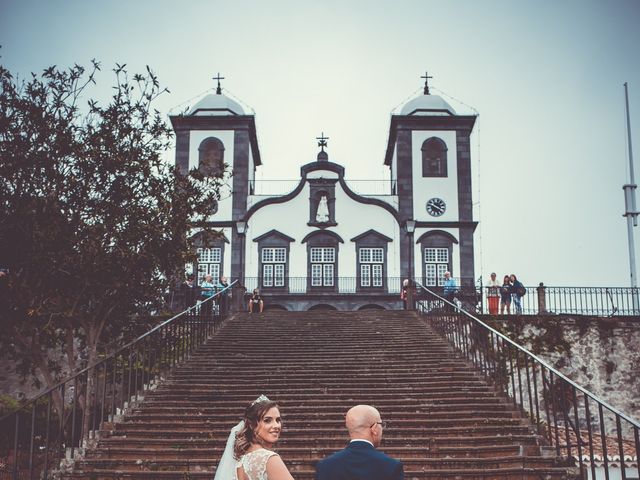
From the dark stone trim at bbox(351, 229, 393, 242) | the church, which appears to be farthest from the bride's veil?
the dark stone trim at bbox(351, 229, 393, 242)

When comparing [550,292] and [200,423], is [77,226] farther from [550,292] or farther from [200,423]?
[550,292]

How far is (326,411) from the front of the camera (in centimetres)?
1079

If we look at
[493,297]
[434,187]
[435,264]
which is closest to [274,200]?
[434,187]

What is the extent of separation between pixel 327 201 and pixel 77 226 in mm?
19110

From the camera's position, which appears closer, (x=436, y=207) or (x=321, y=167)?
(x=436, y=207)

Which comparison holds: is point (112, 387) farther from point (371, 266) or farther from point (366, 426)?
point (371, 266)

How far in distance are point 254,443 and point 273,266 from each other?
2514 cm

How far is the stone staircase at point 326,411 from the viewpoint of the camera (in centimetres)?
891

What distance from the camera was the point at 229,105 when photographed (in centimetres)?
3206

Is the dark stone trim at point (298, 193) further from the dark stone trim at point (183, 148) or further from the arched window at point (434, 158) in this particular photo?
the dark stone trim at point (183, 148)

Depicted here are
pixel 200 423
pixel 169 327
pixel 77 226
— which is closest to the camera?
pixel 200 423

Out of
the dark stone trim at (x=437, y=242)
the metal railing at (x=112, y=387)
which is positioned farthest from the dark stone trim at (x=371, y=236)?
the metal railing at (x=112, y=387)

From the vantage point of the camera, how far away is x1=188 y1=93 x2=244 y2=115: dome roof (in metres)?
31.7

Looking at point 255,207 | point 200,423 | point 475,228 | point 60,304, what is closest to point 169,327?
point 60,304
